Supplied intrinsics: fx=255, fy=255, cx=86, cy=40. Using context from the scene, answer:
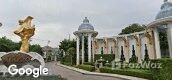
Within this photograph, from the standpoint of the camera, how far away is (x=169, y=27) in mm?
27766

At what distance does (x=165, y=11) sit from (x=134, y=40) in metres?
11.6

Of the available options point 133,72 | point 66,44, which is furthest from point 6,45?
point 133,72

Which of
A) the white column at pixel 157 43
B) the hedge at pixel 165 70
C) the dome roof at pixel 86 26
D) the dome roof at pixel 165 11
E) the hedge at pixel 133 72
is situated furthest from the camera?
the dome roof at pixel 86 26

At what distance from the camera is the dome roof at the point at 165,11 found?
90.8 feet

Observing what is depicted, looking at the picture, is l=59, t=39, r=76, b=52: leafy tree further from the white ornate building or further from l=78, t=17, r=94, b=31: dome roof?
l=78, t=17, r=94, b=31: dome roof

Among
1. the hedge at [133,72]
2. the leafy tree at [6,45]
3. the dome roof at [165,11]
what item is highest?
the dome roof at [165,11]

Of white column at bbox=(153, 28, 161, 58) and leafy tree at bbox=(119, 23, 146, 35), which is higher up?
leafy tree at bbox=(119, 23, 146, 35)

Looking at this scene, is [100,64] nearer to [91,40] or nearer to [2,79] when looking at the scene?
[91,40]

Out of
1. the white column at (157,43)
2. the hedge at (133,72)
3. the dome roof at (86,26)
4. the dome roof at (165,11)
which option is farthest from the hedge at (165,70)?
the dome roof at (86,26)

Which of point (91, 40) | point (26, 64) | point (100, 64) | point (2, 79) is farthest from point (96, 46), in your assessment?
point (2, 79)

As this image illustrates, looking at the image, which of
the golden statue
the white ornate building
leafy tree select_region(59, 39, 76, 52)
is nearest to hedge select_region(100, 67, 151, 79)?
the white ornate building

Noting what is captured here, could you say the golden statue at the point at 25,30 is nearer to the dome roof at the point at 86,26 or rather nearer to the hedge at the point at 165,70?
the hedge at the point at 165,70

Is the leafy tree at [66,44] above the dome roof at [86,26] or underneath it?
underneath

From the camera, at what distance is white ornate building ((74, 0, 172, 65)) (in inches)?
1121
